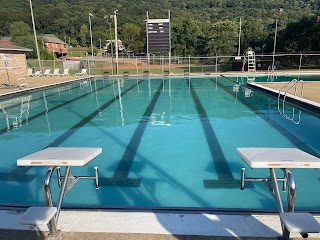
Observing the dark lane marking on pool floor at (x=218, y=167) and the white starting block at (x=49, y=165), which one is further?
the dark lane marking on pool floor at (x=218, y=167)

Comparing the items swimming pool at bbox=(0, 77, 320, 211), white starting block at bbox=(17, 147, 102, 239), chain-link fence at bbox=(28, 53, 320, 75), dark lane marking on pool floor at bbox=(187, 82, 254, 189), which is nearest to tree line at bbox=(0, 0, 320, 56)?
chain-link fence at bbox=(28, 53, 320, 75)

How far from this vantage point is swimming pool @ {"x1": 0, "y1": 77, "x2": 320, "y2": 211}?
144 inches

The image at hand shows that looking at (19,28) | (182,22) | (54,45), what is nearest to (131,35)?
(182,22)

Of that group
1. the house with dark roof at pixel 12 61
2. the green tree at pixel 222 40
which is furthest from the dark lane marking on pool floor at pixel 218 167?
the green tree at pixel 222 40

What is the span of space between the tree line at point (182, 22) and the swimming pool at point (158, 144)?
32.0 m

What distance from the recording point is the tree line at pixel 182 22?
140 ft

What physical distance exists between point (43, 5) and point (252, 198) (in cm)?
8082

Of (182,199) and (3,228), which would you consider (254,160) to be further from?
(3,228)

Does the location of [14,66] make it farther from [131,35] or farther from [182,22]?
[131,35]

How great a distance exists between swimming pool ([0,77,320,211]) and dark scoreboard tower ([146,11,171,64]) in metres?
11.6

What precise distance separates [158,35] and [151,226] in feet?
67.5

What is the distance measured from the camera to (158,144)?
19.0 ft

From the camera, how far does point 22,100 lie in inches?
452

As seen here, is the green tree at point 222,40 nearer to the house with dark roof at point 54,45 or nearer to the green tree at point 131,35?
the green tree at point 131,35
